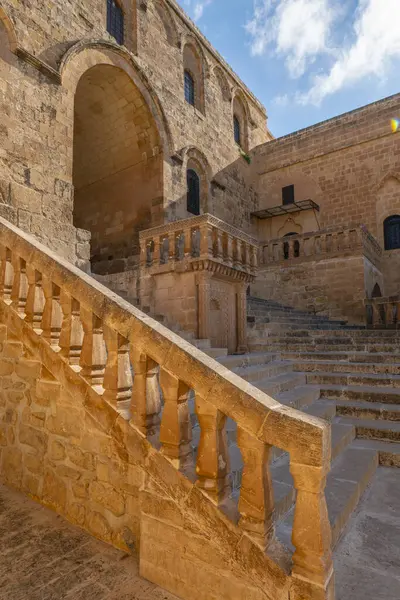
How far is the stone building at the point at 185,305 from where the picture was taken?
1.91 metres

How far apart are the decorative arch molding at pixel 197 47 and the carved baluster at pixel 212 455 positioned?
14669 millimetres

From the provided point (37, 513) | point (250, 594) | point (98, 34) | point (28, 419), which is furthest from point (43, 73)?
point (250, 594)

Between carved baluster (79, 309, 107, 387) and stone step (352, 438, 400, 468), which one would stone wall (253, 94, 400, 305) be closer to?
stone step (352, 438, 400, 468)

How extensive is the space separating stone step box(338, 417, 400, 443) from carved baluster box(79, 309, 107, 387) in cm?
335

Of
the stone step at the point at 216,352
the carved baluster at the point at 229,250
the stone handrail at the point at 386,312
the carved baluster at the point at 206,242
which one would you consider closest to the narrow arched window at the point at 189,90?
the carved baluster at the point at 229,250

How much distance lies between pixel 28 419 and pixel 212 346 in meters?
3.28

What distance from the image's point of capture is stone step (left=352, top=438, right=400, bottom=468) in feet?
12.5

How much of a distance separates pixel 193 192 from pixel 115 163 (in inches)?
115

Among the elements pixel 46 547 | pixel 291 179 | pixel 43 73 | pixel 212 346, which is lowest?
pixel 46 547

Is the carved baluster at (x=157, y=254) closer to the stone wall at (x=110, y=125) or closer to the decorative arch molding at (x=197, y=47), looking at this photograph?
the stone wall at (x=110, y=125)

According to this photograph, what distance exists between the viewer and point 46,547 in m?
2.47

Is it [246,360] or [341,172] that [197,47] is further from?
[246,360]

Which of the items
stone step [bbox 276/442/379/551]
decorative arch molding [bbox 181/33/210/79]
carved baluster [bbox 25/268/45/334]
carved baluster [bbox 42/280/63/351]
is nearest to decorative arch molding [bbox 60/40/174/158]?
decorative arch molding [bbox 181/33/210/79]

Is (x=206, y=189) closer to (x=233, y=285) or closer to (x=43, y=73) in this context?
(x=43, y=73)
